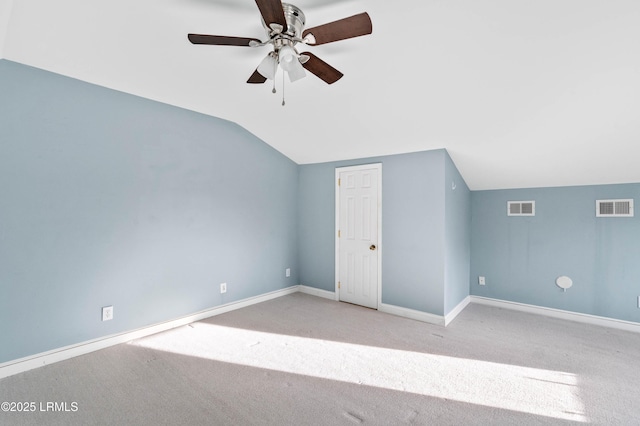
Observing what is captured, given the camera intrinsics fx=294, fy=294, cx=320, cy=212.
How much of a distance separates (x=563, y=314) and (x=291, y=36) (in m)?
4.64

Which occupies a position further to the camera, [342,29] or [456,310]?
[456,310]

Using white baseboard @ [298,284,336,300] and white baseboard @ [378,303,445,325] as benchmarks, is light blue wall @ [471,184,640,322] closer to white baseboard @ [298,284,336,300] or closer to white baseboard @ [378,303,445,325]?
white baseboard @ [378,303,445,325]

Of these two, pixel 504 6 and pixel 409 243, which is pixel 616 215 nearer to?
pixel 409 243

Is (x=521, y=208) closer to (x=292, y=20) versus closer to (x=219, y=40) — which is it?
(x=292, y=20)

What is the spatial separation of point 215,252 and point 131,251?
99cm

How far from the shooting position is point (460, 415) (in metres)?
2.00

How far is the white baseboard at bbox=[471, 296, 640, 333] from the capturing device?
3496 mm

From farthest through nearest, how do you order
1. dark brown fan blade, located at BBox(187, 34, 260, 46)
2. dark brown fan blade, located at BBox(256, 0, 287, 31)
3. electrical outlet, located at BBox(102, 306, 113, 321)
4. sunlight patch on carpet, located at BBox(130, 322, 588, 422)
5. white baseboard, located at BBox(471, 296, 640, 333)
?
white baseboard, located at BBox(471, 296, 640, 333) → electrical outlet, located at BBox(102, 306, 113, 321) → sunlight patch on carpet, located at BBox(130, 322, 588, 422) → dark brown fan blade, located at BBox(187, 34, 260, 46) → dark brown fan blade, located at BBox(256, 0, 287, 31)

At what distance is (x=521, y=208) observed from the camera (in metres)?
4.20

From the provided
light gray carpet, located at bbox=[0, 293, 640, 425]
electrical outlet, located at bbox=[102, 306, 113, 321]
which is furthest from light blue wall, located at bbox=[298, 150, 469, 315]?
electrical outlet, located at bbox=[102, 306, 113, 321]

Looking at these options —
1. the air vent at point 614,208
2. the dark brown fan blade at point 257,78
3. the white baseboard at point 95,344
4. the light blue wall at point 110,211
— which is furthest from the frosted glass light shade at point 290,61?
the air vent at point 614,208

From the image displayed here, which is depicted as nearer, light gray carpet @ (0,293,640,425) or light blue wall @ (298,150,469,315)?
light gray carpet @ (0,293,640,425)

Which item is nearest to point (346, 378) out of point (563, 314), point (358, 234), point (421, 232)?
point (421, 232)

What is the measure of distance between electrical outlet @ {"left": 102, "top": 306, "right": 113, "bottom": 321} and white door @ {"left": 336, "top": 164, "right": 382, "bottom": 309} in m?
2.89
